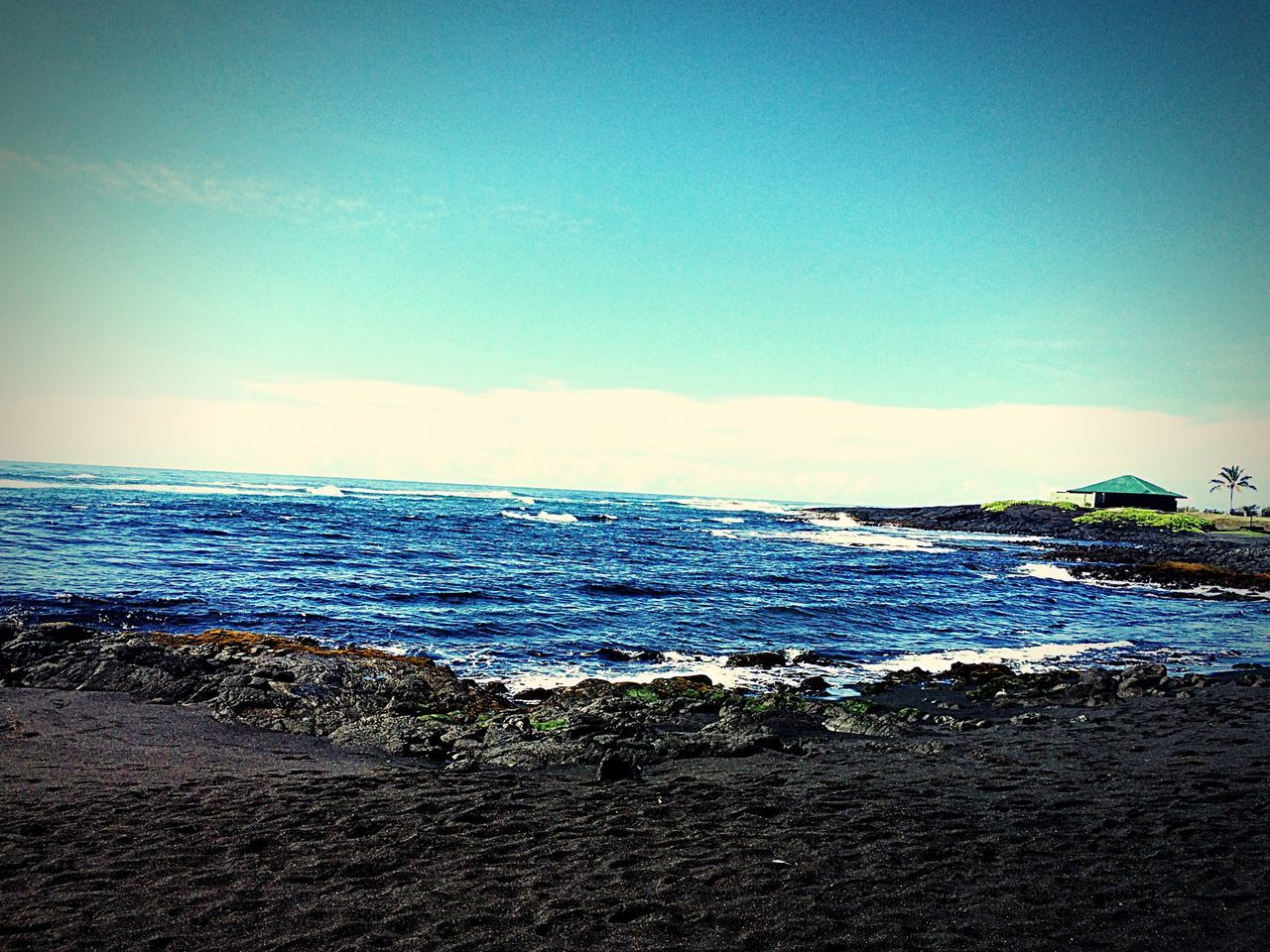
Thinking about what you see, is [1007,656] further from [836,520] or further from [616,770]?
[836,520]

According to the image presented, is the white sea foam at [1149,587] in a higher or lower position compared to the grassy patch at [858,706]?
lower

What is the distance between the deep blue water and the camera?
17609 mm

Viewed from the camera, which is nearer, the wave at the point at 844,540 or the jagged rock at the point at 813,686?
the jagged rock at the point at 813,686

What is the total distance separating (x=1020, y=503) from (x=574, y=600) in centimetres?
8199

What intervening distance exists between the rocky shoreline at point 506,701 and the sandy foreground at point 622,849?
20.5 inches

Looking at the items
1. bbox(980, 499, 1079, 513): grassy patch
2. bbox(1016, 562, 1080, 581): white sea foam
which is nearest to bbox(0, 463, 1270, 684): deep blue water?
bbox(1016, 562, 1080, 581): white sea foam

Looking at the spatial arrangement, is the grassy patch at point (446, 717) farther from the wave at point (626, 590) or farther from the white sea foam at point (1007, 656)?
the wave at point (626, 590)

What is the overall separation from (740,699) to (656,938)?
292 inches

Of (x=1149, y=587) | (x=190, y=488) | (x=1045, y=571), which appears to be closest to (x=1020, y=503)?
(x=1045, y=571)

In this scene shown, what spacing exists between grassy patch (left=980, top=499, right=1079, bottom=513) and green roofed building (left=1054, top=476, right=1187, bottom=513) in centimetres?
238

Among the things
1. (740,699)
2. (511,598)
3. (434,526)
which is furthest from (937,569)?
(434,526)

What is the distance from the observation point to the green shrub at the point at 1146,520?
67.1 m

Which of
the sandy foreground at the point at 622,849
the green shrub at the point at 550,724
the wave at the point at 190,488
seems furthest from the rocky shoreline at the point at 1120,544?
the wave at the point at 190,488

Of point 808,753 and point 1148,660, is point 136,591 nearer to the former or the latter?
point 808,753
